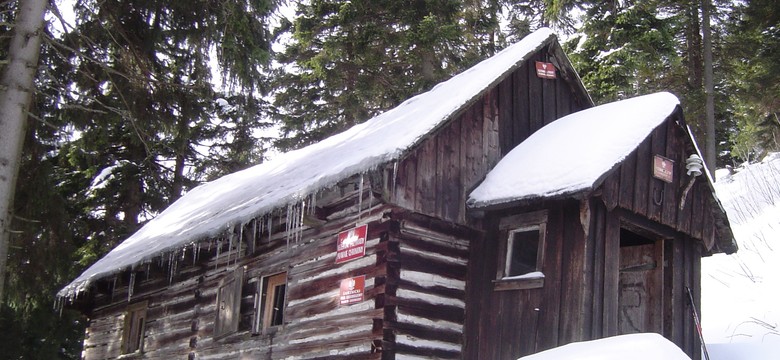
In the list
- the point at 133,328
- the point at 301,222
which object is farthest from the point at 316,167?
the point at 133,328

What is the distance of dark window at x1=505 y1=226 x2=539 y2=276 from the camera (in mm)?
10234

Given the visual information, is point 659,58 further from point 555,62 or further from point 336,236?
point 336,236

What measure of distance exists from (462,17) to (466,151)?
40.9 feet

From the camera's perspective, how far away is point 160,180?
23.8 metres

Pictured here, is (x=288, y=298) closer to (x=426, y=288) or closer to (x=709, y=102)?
(x=426, y=288)

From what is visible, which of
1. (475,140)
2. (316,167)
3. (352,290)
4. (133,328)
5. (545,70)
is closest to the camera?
(352,290)

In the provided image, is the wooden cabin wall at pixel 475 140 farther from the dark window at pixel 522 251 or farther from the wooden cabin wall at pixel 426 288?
the dark window at pixel 522 251

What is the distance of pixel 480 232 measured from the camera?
35.4ft

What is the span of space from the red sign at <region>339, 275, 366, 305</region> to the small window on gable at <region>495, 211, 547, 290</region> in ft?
5.77

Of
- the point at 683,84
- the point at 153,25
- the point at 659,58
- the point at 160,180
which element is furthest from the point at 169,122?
the point at 683,84

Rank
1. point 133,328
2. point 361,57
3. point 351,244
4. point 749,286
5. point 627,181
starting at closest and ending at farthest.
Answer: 1. point 627,181
2. point 351,244
3. point 749,286
4. point 133,328
5. point 361,57

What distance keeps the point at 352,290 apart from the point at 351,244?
0.63 meters

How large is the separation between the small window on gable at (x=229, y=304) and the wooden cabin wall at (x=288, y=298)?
148 mm

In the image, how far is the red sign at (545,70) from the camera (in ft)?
40.6
